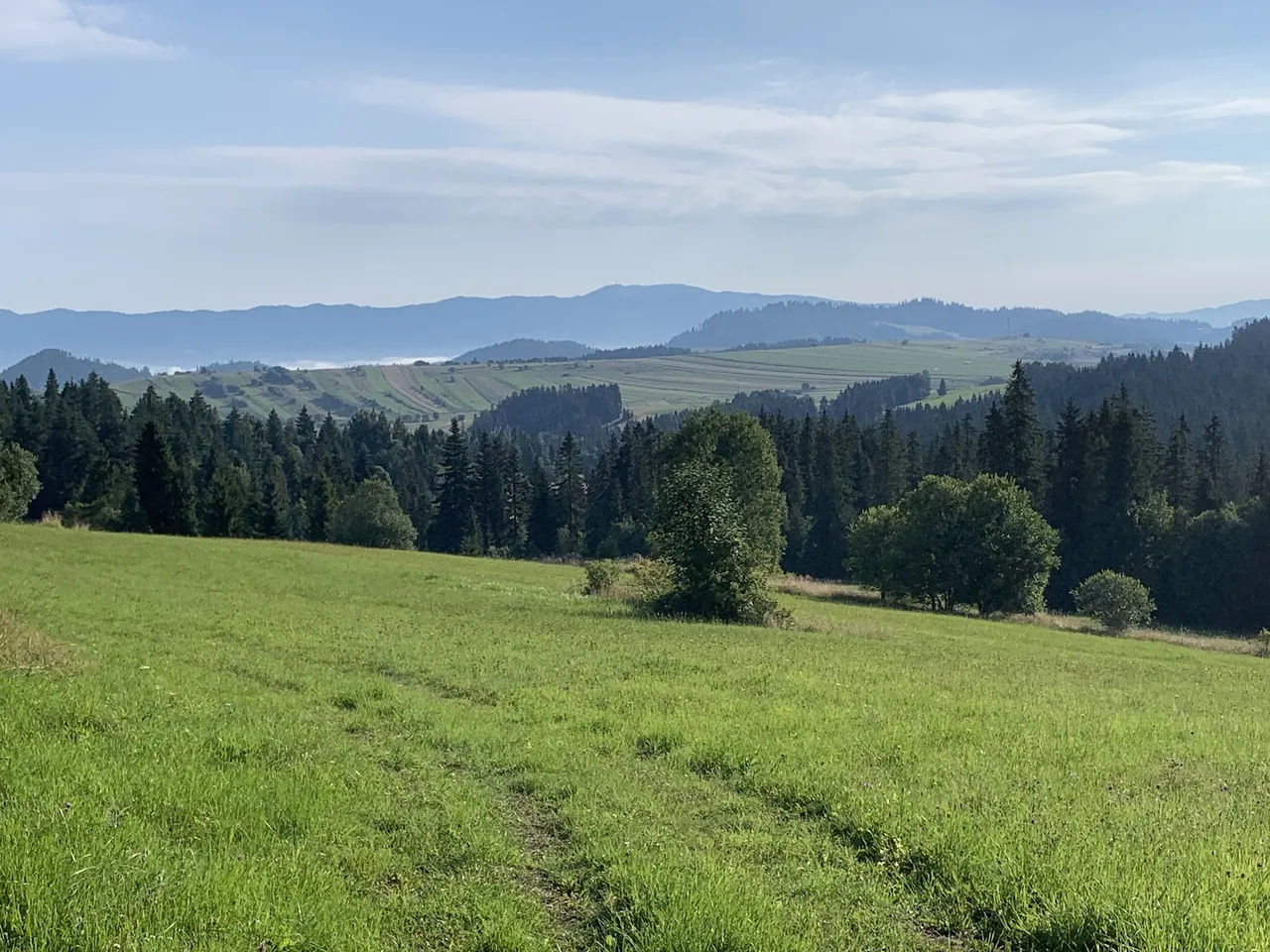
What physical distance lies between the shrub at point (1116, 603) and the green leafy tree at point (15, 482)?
297 feet

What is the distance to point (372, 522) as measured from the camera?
96.9 metres

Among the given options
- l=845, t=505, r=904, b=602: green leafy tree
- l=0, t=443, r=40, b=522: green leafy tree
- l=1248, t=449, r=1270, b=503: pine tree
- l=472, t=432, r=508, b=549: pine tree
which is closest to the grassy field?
l=845, t=505, r=904, b=602: green leafy tree

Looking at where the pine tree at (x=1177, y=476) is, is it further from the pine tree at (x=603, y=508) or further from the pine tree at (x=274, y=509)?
the pine tree at (x=274, y=509)

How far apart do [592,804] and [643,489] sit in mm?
126150

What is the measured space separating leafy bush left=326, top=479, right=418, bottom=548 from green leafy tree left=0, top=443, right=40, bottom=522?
29.8 meters

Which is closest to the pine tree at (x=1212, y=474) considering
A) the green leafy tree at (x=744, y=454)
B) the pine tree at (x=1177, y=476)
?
the pine tree at (x=1177, y=476)

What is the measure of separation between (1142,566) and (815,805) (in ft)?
352

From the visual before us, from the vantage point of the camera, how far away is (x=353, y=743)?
40.7 feet

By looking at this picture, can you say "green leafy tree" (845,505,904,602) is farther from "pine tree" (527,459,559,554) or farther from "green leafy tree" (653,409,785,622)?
"pine tree" (527,459,559,554)

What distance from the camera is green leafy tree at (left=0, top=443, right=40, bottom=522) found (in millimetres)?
74750

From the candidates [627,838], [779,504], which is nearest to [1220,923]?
[627,838]

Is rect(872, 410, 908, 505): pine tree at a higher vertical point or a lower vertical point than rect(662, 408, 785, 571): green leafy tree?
lower

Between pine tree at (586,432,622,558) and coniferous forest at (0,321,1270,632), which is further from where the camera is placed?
pine tree at (586,432,622,558)

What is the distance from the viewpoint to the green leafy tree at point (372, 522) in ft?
318
